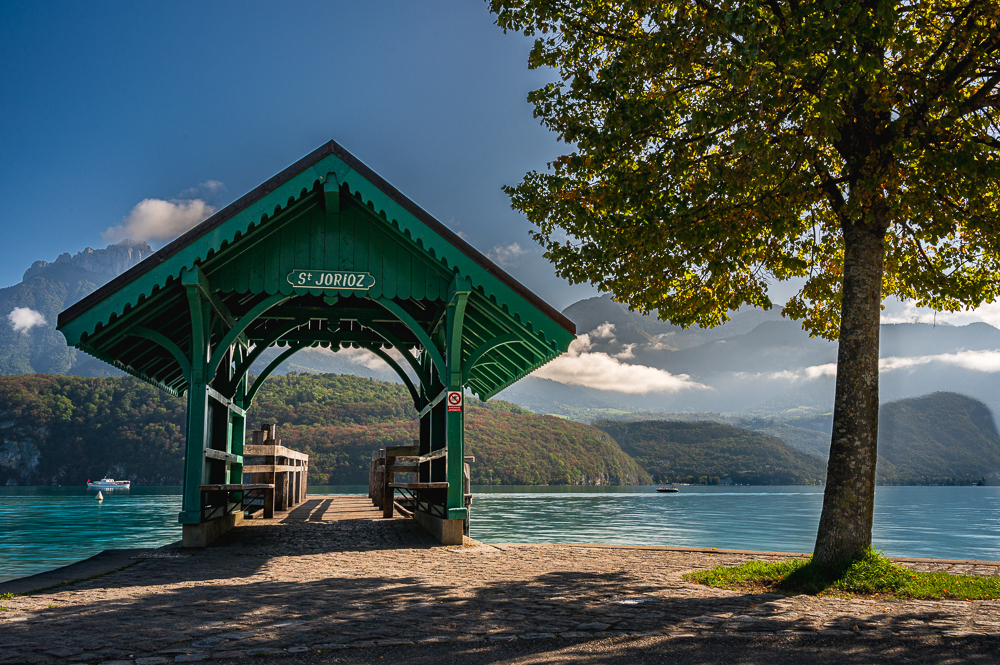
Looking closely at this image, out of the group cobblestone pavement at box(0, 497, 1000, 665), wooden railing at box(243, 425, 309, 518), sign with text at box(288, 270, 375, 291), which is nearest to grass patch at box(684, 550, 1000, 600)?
cobblestone pavement at box(0, 497, 1000, 665)

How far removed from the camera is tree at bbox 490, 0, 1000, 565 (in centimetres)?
812

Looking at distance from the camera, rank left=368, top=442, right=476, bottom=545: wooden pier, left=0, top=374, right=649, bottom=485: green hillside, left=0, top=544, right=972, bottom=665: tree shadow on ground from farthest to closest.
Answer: left=0, top=374, right=649, bottom=485: green hillside
left=368, top=442, right=476, bottom=545: wooden pier
left=0, top=544, right=972, bottom=665: tree shadow on ground

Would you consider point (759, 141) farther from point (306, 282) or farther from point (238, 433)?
point (238, 433)

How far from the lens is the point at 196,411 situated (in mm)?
11156

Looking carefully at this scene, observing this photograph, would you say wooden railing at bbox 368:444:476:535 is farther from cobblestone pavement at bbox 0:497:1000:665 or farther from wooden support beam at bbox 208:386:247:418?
wooden support beam at bbox 208:386:247:418

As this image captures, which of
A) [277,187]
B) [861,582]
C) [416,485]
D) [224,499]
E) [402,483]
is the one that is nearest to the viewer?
[861,582]

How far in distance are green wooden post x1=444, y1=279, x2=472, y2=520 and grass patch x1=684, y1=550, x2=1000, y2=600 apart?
435 centimetres

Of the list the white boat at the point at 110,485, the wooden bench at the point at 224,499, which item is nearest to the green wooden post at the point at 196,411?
the wooden bench at the point at 224,499

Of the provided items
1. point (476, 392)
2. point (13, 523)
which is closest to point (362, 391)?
point (13, 523)

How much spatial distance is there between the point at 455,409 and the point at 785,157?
6.26 m

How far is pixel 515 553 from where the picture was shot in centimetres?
1111

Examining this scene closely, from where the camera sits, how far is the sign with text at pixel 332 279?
1170cm

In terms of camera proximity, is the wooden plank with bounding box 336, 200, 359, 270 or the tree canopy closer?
the tree canopy

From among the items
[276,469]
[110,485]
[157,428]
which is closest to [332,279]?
[276,469]
